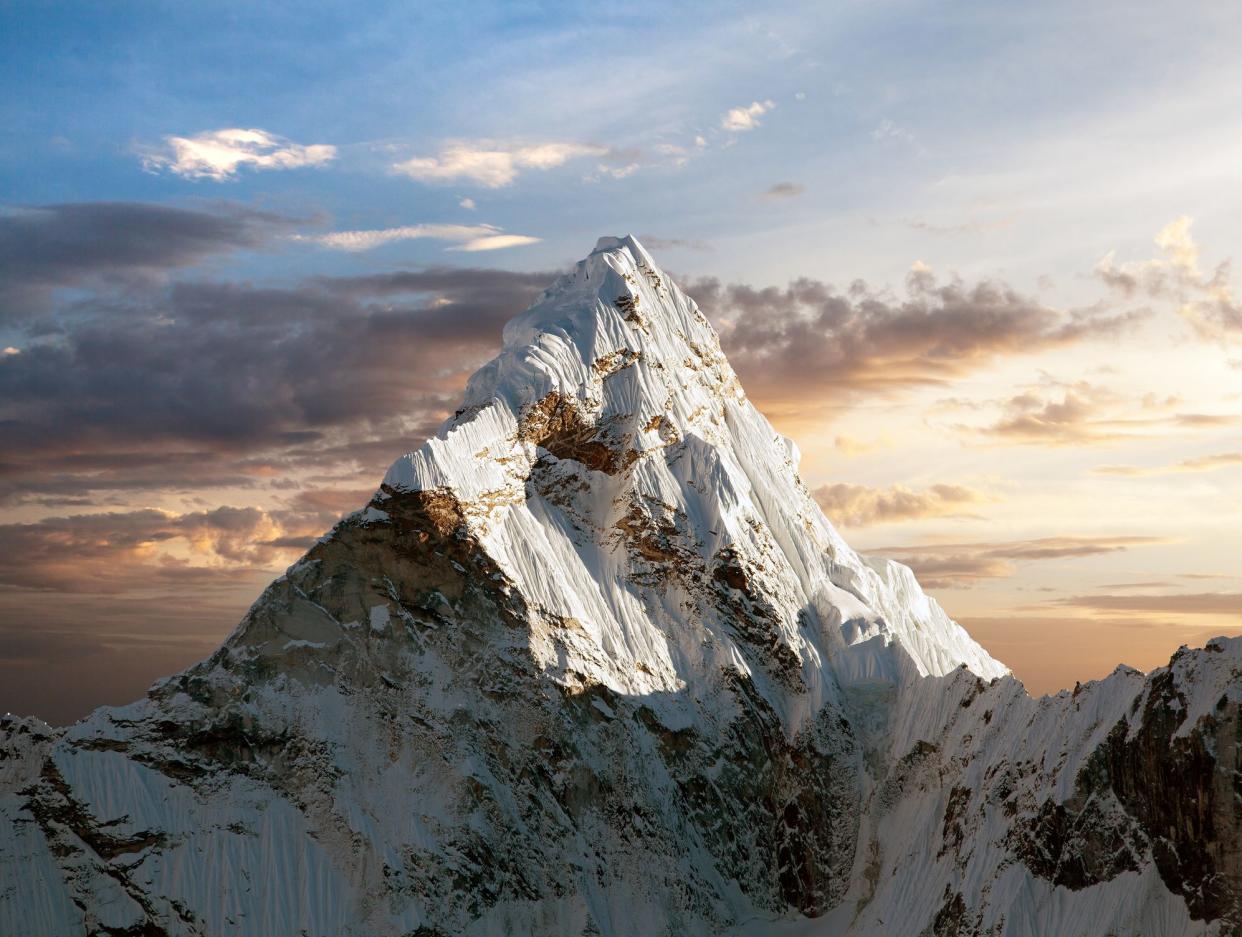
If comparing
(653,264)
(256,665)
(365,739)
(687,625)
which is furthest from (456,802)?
(653,264)

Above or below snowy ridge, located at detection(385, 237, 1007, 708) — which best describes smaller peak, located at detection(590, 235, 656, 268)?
above

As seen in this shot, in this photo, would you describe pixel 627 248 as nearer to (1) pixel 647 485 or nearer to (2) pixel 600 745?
(1) pixel 647 485

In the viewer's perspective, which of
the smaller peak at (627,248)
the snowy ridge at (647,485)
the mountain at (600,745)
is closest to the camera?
the mountain at (600,745)

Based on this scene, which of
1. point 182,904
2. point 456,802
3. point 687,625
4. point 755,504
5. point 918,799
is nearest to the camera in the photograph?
point 182,904

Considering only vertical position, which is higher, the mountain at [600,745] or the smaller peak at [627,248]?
the smaller peak at [627,248]

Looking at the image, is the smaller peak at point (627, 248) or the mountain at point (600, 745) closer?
the mountain at point (600, 745)

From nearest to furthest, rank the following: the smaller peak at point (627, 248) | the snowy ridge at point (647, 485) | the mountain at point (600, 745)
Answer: the mountain at point (600, 745)
the snowy ridge at point (647, 485)
the smaller peak at point (627, 248)

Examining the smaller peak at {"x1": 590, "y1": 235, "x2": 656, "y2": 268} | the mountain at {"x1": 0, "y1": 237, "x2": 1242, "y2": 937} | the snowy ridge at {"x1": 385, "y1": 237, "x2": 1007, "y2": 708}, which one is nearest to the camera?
the mountain at {"x1": 0, "y1": 237, "x2": 1242, "y2": 937}

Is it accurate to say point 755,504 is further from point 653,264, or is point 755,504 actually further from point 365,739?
point 365,739

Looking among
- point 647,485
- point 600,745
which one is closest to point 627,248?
point 647,485
